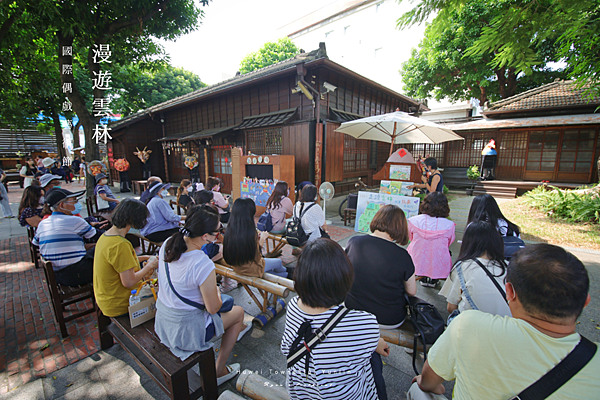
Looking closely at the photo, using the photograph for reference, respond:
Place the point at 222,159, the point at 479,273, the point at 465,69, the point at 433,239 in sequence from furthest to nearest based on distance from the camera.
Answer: the point at 465,69 → the point at 222,159 → the point at 433,239 → the point at 479,273

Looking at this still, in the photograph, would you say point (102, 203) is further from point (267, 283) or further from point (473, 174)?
point (473, 174)

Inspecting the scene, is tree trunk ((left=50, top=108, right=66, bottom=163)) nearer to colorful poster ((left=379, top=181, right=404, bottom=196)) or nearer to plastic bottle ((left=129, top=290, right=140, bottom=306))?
plastic bottle ((left=129, top=290, right=140, bottom=306))

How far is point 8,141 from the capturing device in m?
20.1

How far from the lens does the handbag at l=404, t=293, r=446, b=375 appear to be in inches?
79.5

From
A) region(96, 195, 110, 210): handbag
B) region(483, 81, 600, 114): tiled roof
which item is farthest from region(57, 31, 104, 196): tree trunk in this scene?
region(483, 81, 600, 114): tiled roof

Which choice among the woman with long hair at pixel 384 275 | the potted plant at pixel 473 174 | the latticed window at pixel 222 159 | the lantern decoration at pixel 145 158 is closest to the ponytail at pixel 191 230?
the woman with long hair at pixel 384 275

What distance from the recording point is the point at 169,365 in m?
1.89

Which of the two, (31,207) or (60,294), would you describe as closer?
(60,294)

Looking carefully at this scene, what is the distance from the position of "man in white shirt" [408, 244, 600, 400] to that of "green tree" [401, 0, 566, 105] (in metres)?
13.7

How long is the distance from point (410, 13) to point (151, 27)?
8.43 meters

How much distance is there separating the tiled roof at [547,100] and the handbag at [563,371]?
14.5m

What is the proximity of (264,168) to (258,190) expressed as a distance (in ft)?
2.47

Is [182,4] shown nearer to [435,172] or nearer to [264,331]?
[435,172]

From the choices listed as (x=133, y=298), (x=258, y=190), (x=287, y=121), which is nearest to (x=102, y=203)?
(x=258, y=190)
